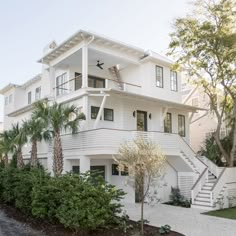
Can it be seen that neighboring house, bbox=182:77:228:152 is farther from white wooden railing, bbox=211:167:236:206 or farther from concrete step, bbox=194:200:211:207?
concrete step, bbox=194:200:211:207

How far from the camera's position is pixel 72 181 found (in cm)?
1134

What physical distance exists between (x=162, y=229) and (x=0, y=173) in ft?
38.8

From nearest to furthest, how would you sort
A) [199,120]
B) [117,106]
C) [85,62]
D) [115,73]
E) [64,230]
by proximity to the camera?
[64,230] < [85,62] < [117,106] < [115,73] < [199,120]

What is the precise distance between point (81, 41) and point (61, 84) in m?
4.75

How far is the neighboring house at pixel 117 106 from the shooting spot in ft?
59.9

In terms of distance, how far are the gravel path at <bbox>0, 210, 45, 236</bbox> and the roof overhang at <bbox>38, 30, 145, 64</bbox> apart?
1144 centimetres

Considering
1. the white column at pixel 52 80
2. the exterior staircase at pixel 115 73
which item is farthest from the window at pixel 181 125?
the white column at pixel 52 80

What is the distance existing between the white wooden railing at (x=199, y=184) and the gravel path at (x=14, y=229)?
9949mm

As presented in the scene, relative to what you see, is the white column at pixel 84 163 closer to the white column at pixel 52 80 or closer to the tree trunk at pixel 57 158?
the tree trunk at pixel 57 158

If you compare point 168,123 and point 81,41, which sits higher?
point 81,41

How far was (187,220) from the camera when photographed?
13.9 meters

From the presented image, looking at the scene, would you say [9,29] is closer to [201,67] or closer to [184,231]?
[201,67]

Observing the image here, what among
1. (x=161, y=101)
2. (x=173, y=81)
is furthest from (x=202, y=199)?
(x=173, y=81)

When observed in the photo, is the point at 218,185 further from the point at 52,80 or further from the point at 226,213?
the point at 52,80
